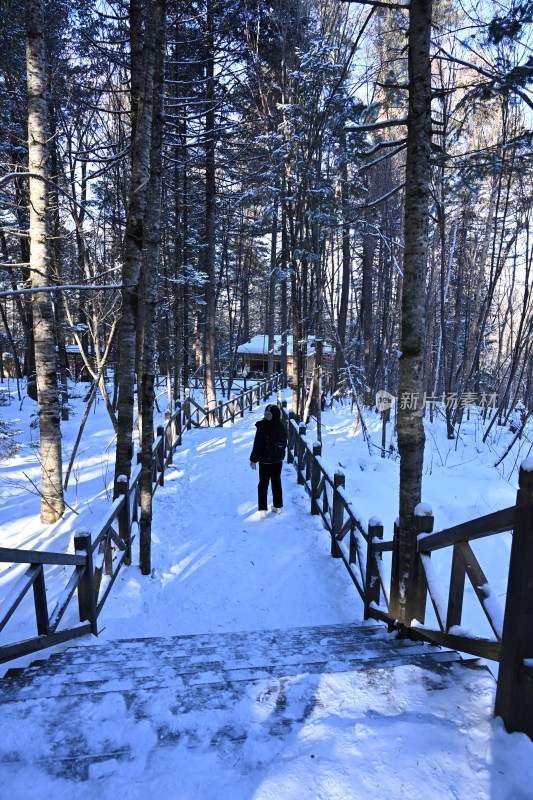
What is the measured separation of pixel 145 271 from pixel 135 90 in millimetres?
3322

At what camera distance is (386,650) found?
9.95ft

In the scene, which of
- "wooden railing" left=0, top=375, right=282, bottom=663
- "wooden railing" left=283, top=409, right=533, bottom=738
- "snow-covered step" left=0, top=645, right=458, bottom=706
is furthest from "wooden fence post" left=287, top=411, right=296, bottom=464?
"snow-covered step" left=0, top=645, right=458, bottom=706

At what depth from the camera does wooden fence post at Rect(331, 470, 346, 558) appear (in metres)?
5.71

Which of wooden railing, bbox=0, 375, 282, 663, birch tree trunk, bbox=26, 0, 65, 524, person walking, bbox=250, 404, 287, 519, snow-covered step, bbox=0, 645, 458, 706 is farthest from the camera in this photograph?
person walking, bbox=250, 404, 287, 519

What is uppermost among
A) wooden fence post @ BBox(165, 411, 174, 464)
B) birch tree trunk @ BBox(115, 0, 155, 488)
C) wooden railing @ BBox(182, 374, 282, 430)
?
birch tree trunk @ BBox(115, 0, 155, 488)

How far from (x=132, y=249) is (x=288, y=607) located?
17.0 feet

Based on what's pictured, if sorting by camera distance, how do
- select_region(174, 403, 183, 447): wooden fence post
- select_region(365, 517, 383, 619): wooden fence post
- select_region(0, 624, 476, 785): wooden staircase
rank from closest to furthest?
select_region(0, 624, 476, 785): wooden staircase
select_region(365, 517, 383, 619): wooden fence post
select_region(174, 403, 183, 447): wooden fence post

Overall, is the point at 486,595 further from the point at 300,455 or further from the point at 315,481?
the point at 300,455

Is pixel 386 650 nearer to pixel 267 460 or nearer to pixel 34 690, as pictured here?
pixel 34 690

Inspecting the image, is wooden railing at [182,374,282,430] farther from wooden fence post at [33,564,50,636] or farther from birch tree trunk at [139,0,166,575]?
wooden fence post at [33,564,50,636]

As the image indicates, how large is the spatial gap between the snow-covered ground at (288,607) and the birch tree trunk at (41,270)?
84 centimetres

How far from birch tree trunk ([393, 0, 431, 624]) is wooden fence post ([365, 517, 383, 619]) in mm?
455

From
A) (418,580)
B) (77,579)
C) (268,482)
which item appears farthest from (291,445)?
(418,580)

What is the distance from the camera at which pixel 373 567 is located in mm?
4316
